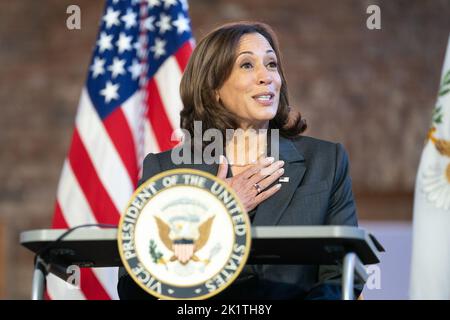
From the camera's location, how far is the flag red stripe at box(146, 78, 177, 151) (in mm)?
3939

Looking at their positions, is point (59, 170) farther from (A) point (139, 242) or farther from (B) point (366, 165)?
(A) point (139, 242)

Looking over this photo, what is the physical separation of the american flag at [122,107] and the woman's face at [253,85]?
3.36 feet

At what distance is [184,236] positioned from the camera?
1897mm

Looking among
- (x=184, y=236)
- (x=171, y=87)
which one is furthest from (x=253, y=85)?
(x=171, y=87)

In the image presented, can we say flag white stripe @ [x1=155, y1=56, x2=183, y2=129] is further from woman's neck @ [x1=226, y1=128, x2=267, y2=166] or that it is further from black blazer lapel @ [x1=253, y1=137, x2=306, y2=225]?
black blazer lapel @ [x1=253, y1=137, x2=306, y2=225]

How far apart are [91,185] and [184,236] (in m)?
2.01

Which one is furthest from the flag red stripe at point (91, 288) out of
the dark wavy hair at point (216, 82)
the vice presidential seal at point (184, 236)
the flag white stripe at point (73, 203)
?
the vice presidential seal at point (184, 236)

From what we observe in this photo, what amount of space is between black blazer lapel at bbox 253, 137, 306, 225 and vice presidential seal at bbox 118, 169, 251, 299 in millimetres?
625

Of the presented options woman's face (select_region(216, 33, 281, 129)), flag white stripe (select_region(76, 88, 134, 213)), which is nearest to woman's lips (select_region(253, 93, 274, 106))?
woman's face (select_region(216, 33, 281, 129))

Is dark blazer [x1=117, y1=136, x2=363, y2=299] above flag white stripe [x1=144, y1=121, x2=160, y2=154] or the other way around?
the other way around

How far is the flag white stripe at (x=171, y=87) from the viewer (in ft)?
13.1

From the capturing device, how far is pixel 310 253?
2.06 meters

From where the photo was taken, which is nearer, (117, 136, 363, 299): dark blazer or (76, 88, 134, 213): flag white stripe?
(117, 136, 363, 299): dark blazer

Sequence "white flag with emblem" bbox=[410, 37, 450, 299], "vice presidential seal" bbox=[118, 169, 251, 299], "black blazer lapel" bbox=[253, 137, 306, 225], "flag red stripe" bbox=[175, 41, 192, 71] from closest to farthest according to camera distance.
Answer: "vice presidential seal" bbox=[118, 169, 251, 299]
"black blazer lapel" bbox=[253, 137, 306, 225]
"white flag with emblem" bbox=[410, 37, 450, 299]
"flag red stripe" bbox=[175, 41, 192, 71]
